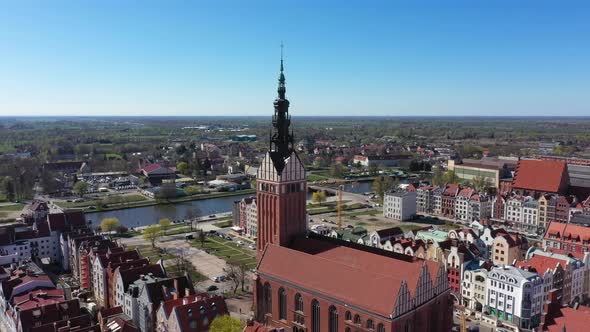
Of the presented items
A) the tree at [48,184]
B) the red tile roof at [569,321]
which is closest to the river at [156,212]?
the tree at [48,184]

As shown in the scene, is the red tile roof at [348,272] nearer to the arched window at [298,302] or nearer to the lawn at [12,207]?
the arched window at [298,302]

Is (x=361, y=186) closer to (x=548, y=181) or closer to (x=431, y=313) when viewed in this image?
(x=548, y=181)

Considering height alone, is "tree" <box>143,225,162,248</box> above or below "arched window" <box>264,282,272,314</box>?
below

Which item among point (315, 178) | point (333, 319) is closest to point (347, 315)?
point (333, 319)

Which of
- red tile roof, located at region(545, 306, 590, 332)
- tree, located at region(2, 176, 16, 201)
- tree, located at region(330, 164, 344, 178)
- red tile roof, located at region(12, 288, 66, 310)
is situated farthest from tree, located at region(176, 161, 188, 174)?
red tile roof, located at region(545, 306, 590, 332)

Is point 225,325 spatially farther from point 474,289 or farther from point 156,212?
point 156,212

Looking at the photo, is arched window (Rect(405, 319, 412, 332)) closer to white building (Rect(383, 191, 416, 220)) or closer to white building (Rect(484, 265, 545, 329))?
white building (Rect(484, 265, 545, 329))
